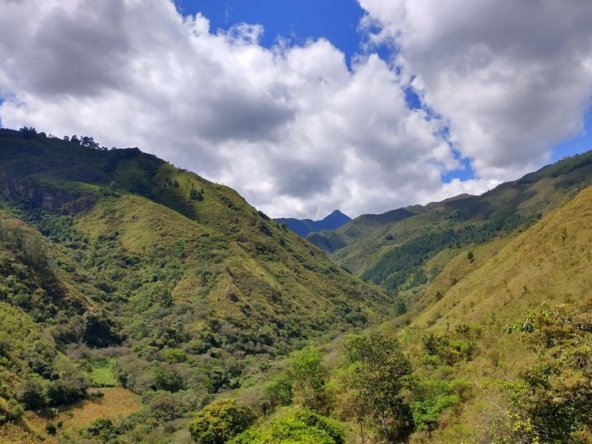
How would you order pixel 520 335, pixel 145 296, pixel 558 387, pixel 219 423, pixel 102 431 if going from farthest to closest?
pixel 145 296 → pixel 102 431 → pixel 219 423 → pixel 520 335 → pixel 558 387

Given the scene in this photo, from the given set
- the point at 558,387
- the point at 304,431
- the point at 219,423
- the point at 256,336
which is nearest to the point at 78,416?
the point at 219,423

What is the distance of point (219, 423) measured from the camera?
40.2m

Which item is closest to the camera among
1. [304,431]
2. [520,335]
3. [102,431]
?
[520,335]

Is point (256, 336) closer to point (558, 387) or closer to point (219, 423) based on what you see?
point (219, 423)

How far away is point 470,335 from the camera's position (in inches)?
1604

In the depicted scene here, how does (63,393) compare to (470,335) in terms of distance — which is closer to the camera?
(470,335)

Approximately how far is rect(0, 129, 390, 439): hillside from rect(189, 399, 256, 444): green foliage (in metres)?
24.4

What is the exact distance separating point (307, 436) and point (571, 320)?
16.9 m

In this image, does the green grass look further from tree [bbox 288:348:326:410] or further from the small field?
tree [bbox 288:348:326:410]

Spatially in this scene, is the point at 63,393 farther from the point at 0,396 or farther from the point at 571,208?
the point at 571,208

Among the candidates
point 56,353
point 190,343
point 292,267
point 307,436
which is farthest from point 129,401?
point 292,267

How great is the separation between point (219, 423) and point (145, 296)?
3481 inches

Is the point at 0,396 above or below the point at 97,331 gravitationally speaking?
below

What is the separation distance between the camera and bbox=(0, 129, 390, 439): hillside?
245ft
